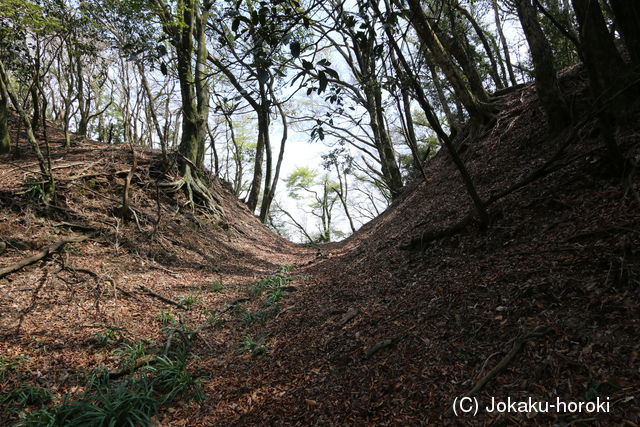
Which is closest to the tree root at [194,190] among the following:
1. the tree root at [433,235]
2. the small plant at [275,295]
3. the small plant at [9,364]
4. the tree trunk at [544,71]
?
the small plant at [275,295]

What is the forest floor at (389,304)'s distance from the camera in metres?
2.21

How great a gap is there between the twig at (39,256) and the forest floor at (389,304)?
0.43 ft

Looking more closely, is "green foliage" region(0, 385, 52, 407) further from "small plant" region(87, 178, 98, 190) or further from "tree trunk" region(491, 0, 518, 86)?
"tree trunk" region(491, 0, 518, 86)

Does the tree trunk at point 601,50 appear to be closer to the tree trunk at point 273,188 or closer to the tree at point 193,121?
the tree at point 193,121

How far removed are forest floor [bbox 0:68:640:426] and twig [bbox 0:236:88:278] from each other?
130 millimetres

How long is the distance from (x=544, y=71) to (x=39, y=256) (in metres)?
8.55

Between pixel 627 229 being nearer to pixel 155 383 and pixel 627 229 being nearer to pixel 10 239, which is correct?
pixel 155 383

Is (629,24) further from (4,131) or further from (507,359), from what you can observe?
(4,131)

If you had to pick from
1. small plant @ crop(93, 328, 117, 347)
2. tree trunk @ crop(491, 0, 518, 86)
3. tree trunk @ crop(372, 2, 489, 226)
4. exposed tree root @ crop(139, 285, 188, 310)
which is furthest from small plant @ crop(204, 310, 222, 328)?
tree trunk @ crop(491, 0, 518, 86)

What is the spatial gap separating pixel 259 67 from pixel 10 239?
212 inches

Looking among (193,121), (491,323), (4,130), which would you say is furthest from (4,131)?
(491,323)

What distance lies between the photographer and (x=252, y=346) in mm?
3955

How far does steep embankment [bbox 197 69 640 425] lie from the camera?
2.05m

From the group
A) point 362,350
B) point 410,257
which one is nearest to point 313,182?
point 410,257
